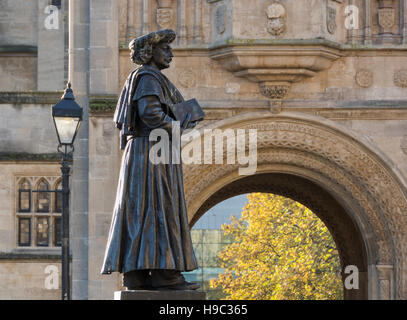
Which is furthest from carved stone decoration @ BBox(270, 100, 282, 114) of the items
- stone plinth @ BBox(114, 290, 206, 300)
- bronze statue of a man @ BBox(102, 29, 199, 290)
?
stone plinth @ BBox(114, 290, 206, 300)

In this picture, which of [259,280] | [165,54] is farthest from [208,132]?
[259,280]

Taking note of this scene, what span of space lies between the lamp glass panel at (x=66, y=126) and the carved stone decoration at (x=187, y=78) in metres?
3.82

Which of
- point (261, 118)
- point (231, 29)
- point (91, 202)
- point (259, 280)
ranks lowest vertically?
point (259, 280)

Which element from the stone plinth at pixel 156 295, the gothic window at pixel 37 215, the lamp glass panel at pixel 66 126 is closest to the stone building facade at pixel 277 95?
the gothic window at pixel 37 215

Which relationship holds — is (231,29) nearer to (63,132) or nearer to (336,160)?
(336,160)

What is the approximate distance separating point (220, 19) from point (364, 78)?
226 centimetres

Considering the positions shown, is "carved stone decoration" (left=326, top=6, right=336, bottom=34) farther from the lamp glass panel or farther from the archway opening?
the lamp glass panel

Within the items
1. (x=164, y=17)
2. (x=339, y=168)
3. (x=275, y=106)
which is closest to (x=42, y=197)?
(x=164, y=17)

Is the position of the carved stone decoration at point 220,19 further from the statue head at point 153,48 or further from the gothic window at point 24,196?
the statue head at point 153,48

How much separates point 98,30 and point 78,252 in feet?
10.6

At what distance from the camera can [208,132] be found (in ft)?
57.5

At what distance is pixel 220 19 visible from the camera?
1752 centimetres

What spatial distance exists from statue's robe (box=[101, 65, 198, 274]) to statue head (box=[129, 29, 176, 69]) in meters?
0.17

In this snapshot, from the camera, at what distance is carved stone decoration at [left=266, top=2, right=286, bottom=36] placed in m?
17.2
